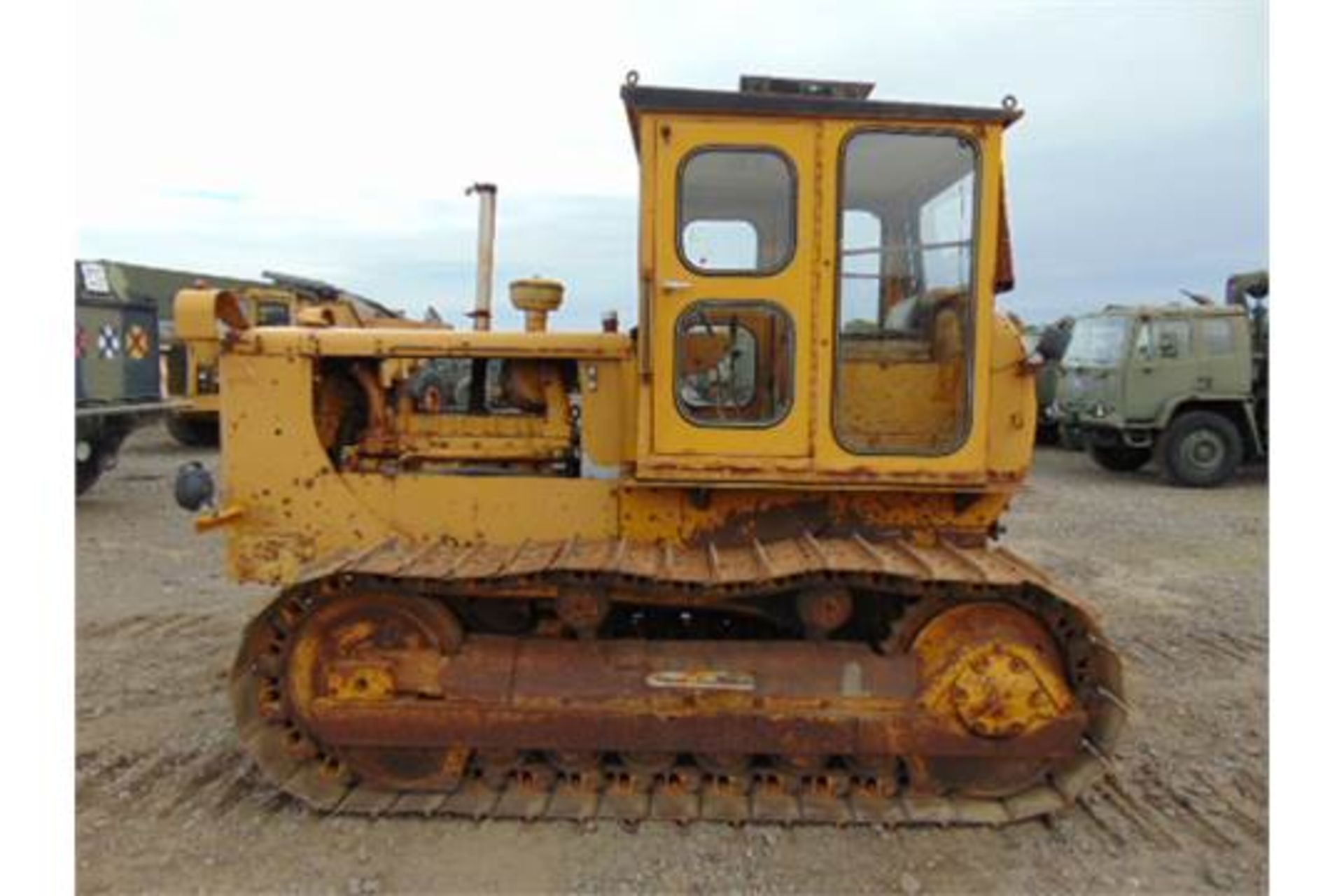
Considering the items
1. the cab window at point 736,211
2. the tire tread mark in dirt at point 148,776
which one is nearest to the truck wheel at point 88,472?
the tire tread mark in dirt at point 148,776

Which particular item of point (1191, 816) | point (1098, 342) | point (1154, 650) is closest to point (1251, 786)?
point (1191, 816)

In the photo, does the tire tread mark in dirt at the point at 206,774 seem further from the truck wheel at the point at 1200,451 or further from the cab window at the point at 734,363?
the truck wheel at the point at 1200,451

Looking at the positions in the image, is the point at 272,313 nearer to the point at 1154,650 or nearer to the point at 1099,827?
the point at 1154,650

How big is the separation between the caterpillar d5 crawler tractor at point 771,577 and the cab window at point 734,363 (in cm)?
Result: 1

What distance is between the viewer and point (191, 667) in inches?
211

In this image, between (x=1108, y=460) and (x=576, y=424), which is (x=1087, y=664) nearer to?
(x=576, y=424)

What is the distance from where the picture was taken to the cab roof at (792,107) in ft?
12.0

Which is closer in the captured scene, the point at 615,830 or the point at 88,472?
the point at 615,830

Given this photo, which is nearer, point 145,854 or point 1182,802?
point 145,854

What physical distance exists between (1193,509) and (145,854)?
11400mm

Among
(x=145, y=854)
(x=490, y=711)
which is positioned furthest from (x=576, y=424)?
(x=145, y=854)

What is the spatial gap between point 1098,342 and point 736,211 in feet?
39.4

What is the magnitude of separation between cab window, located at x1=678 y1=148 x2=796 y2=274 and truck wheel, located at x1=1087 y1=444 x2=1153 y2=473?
12179mm

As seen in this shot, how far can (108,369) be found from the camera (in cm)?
1092
